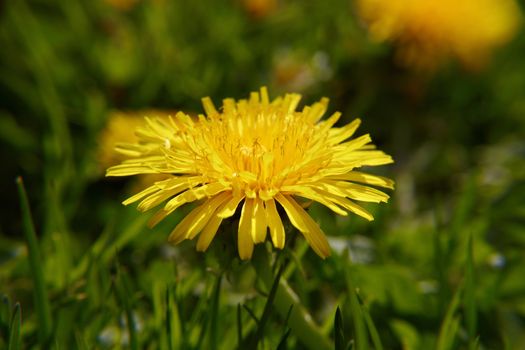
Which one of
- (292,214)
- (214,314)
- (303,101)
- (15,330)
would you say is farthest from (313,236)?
(303,101)

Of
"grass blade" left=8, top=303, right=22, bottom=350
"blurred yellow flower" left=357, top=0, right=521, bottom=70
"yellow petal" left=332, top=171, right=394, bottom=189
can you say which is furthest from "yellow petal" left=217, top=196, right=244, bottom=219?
"blurred yellow flower" left=357, top=0, right=521, bottom=70

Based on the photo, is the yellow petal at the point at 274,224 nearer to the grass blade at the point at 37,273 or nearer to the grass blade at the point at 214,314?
the grass blade at the point at 214,314

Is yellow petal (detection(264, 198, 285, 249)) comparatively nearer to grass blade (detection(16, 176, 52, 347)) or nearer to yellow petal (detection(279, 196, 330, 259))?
yellow petal (detection(279, 196, 330, 259))

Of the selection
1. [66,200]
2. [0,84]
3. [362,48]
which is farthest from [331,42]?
[0,84]

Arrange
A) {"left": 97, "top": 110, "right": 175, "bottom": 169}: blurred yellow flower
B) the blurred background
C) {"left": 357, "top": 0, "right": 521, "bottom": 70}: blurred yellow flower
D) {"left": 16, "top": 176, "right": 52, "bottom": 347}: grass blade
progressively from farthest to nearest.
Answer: {"left": 357, "top": 0, "right": 521, "bottom": 70}: blurred yellow flower, {"left": 97, "top": 110, "right": 175, "bottom": 169}: blurred yellow flower, the blurred background, {"left": 16, "top": 176, "right": 52, "bottom": 347}: grass blade

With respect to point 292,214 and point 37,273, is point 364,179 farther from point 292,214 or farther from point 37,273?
point 37,273

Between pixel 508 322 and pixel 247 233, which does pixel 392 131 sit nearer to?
pixel 508 322
